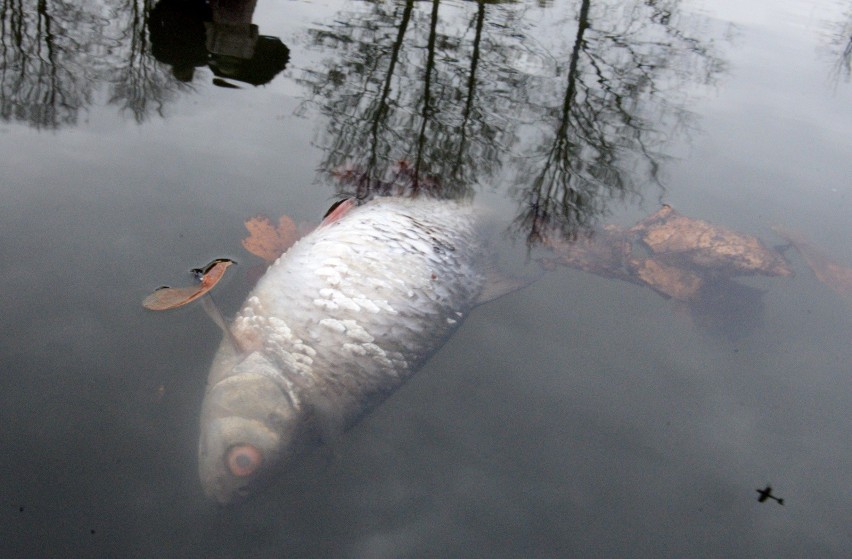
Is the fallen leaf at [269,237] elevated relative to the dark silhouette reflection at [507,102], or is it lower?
lower

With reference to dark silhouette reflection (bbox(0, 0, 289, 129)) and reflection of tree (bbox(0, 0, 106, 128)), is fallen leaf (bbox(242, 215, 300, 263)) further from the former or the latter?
reflection of tree (bbox(0, 0, 106, 128))

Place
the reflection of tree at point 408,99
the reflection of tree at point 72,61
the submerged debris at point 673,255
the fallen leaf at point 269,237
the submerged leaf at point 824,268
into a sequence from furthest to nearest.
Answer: the reflection of tree at point 408,99 → the reflection of tree at point 72,61 → the submerged leaf at point 824,268 → the submerged debris at point 673,255 → the fallen leaf at point 269,237

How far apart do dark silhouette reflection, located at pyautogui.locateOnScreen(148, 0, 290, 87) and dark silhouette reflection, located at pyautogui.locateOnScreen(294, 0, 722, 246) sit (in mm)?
575

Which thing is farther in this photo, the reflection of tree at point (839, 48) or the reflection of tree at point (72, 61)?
the reflection of tree at point (839, 48)

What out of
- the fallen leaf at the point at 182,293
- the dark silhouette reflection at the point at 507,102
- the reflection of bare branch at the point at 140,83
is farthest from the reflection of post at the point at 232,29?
the fallen leaf at the point at 182,293

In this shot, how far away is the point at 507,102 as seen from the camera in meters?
6.98

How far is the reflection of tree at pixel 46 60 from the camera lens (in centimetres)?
543

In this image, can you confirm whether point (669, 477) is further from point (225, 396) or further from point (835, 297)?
point (835, 297)

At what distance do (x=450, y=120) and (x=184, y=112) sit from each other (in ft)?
8.14

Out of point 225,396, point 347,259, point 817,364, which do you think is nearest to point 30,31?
point 347,259

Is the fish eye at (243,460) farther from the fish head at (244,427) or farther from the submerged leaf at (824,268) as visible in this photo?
the submerged leaf at (824,268)

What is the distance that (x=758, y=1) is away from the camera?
14.7 metres

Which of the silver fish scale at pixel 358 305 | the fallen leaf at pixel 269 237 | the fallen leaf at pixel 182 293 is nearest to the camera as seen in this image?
the silver fish scale at pixel 358 305

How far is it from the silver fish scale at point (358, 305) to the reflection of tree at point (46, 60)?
2.91 m
